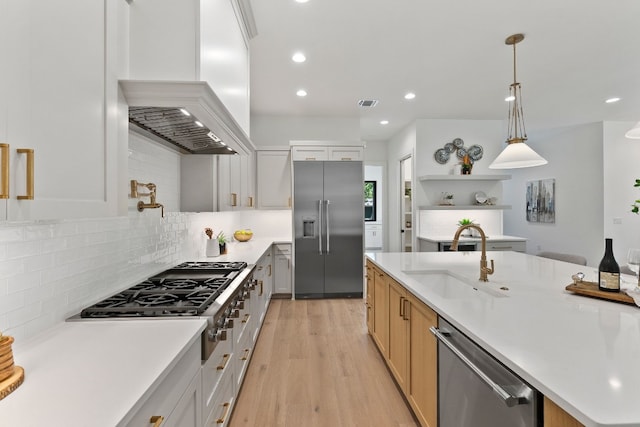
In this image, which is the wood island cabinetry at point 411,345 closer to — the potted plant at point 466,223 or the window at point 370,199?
the potted plant at point 466,223

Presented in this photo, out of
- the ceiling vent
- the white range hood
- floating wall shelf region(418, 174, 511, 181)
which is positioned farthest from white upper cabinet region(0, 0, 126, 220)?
floating wall shelf region(418, 174, 511, 181)

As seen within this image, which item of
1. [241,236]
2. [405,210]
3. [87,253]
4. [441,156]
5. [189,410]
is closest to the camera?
[189,410]

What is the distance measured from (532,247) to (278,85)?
6688 millimetres

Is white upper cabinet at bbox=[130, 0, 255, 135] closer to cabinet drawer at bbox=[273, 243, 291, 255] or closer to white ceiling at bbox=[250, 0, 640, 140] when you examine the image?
white ceiling at bbox=[250, 0, 640, 140]

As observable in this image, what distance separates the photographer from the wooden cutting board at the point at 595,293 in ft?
5.04

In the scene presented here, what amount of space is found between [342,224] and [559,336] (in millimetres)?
3650

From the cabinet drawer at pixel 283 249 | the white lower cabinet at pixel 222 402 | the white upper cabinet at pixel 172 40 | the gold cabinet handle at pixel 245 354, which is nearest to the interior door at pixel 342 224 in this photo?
the cabinet drawer at pixel 283 249

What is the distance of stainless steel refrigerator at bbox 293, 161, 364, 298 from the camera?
4.72 meters

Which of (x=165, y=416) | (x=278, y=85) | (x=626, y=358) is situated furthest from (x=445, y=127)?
(x=165, y=416)

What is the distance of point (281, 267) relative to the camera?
4754mm

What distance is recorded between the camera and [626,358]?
99 cm

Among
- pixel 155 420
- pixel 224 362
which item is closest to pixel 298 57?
pixel 224 362

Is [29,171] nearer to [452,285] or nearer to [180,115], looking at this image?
[180,115]

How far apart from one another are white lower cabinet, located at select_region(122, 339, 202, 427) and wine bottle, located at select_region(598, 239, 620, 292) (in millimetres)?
1963
